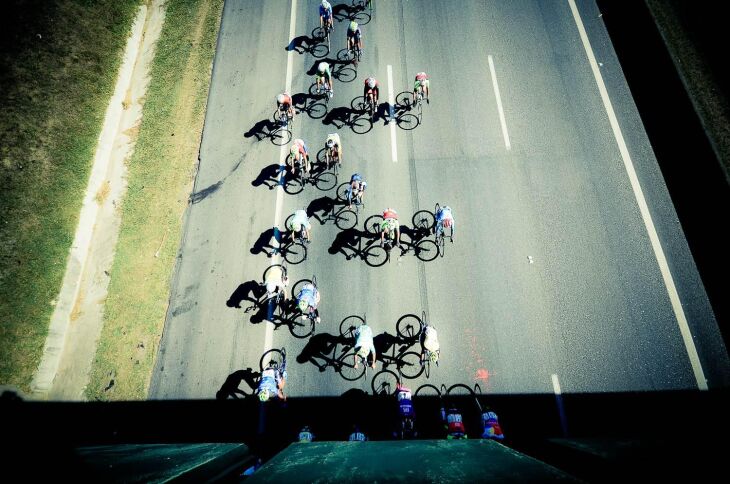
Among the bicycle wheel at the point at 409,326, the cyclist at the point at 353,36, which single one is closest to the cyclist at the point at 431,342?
the bicycle wheel at the point at 409,326

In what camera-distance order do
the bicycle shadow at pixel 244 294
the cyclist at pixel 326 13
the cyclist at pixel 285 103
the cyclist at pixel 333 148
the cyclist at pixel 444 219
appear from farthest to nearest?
1. the cyclist at pixel 326 13
2. the cyclist at pixel 285 103
3. the cyclist at pixel 333 148
4. the bicycle shadow at pixel 244 294
5. the cyclist at pixel 444 219

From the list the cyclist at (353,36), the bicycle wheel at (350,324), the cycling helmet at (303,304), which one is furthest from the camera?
the cyclist at (353,36)

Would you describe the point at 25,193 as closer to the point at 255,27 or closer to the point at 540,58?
the point at 255,27

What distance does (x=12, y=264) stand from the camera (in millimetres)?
11938

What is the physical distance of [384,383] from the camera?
10.9 meters

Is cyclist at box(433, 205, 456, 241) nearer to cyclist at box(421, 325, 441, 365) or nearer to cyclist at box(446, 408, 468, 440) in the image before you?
cyclist at box(421, 325, 441, 365)

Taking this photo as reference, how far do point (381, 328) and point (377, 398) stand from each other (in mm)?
2187

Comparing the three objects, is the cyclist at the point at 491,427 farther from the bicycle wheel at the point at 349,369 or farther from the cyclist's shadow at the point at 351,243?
the cyclist's shadow at the point at 351,243

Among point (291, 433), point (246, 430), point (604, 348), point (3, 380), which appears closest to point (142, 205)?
point (3, 380)

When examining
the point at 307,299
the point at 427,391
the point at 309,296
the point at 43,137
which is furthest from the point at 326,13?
the point at 427,391

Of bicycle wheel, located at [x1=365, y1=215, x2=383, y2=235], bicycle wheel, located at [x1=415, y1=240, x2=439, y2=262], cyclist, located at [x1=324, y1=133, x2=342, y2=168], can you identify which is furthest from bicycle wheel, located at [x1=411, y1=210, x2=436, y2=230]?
cyclist, located at [x1=324, y1=133, x2=342, y2=168]

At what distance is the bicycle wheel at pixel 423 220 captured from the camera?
1350 centimetres

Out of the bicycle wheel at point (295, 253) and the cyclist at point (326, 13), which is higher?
the cyclist at point (326, 13)

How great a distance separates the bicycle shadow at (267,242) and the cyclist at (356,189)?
3.08 metres
